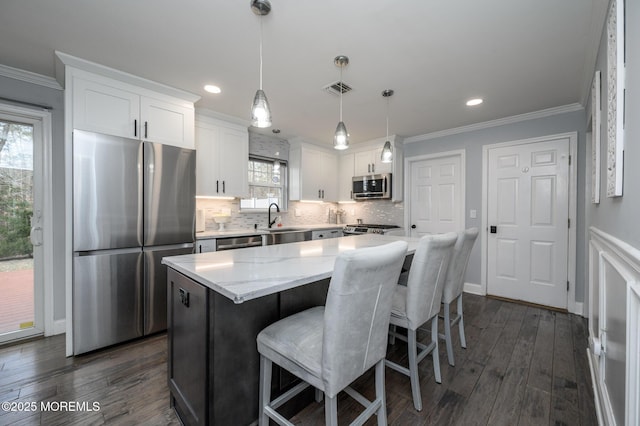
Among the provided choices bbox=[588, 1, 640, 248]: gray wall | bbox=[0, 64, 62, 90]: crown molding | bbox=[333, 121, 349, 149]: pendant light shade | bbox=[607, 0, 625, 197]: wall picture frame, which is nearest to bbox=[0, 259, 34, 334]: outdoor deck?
bbox=[0, 64, 62, 90]: crown molding

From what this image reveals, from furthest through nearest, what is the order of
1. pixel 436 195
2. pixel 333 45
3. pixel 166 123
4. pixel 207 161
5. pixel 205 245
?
pixel 436 195 → pixel 207 161 → pixel 205 245 → pixel 166 123 → pixel 333 45

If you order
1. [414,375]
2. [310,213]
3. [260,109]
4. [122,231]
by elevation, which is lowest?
[414,375]

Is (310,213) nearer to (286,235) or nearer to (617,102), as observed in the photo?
(286,235)

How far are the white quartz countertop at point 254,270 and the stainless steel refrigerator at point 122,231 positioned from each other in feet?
Answer: 3.86

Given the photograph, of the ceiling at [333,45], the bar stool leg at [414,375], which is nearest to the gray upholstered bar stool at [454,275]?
the bar stool leg at [414,375]

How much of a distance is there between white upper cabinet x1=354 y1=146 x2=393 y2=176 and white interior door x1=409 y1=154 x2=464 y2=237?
1.53 ft

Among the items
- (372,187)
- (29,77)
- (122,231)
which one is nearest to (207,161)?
(122,231)

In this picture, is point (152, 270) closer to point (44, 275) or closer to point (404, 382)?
point (44, 275)

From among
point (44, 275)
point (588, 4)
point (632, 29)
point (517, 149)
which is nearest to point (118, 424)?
point (44, 275)

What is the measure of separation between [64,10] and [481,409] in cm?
359

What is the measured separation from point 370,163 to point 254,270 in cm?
382

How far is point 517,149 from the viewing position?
351cm

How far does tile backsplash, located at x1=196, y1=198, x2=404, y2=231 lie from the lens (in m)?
3.77

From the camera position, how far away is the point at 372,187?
461cm
